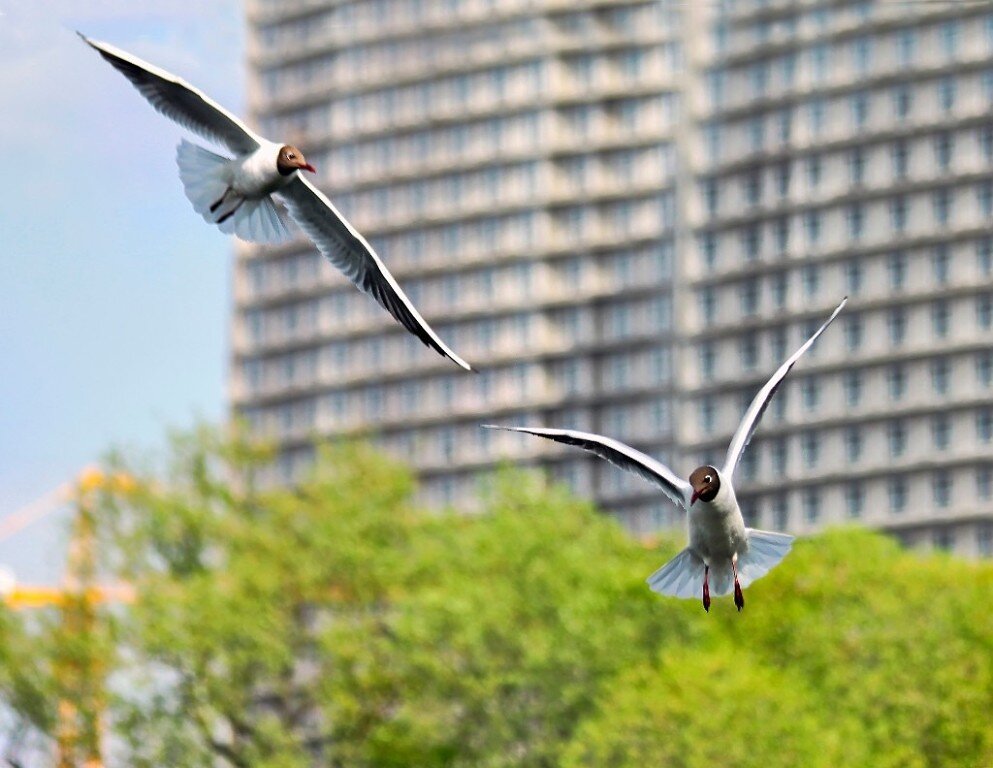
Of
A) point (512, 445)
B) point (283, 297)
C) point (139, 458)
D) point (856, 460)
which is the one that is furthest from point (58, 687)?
point (283, 297)

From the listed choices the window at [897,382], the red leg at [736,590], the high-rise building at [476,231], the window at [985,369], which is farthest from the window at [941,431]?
the red leg at [736,590]

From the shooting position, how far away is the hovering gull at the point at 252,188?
25.4m

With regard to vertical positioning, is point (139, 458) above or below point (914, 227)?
below

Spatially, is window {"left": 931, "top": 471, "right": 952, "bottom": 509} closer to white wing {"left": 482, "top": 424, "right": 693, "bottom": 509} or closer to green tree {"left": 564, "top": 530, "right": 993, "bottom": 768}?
green tree {"left": 564, "top": 530, "right": 993, "bottom": 768}

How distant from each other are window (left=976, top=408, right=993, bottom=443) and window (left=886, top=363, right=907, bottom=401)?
526 cm

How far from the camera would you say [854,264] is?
155250 mm

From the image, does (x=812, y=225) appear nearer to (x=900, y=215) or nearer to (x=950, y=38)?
(x=900, y=215)

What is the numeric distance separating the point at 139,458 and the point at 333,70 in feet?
338

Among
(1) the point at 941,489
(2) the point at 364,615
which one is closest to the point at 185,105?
(2) the point at 364,615

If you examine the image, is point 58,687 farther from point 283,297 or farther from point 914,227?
point 283,297

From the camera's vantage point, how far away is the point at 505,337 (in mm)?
175750

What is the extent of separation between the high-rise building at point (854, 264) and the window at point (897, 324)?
0.27 feet

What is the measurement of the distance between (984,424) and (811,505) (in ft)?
35.9

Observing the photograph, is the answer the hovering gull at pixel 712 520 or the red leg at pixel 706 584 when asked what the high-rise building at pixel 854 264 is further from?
the red leg at pixel 706 584
